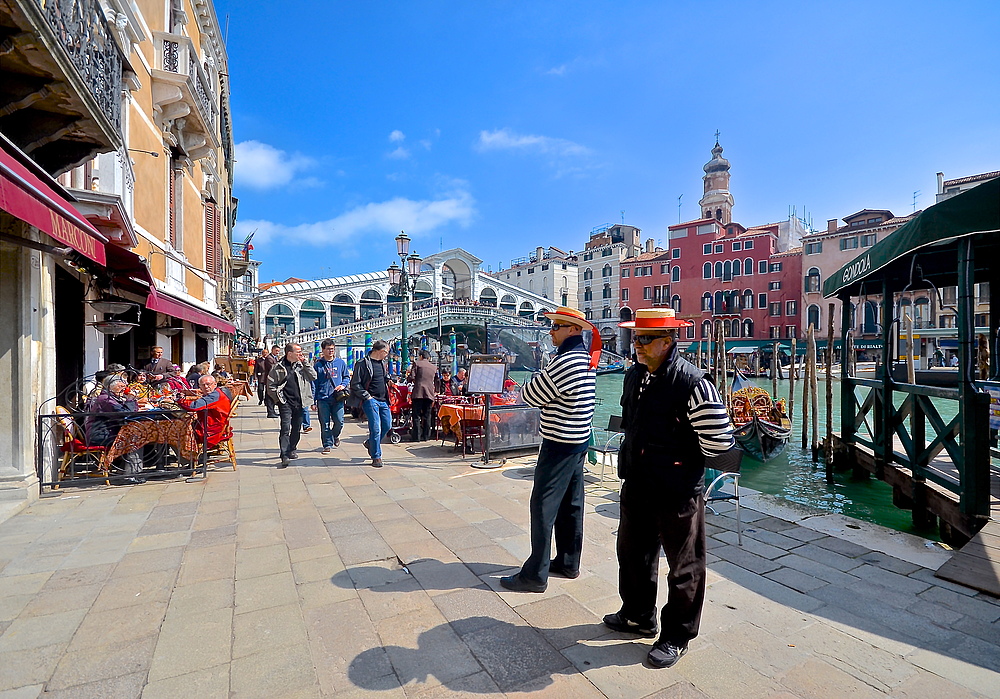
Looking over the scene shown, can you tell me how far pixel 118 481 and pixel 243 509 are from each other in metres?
1.91

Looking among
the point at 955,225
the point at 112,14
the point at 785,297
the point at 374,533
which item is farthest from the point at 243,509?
the point at 785,297

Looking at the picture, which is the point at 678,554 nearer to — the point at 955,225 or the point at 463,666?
the point at 463,666

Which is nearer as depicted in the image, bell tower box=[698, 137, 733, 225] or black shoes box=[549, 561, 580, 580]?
→ black shoes box=[549, 561, 580, 580]

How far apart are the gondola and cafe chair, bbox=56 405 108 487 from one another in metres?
9.56

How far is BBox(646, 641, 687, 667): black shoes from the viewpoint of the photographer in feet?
7.59

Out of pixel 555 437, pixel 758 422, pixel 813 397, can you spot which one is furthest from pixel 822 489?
pixel 555 437

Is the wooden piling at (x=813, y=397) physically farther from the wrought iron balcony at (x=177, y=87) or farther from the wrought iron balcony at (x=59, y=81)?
the wrought iron balcony at (x=177, y=87)

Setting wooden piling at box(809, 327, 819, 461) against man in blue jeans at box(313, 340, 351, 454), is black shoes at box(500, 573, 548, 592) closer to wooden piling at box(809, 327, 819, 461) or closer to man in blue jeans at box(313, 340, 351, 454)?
man in blue jeans at box(313, 340, 351, 454)

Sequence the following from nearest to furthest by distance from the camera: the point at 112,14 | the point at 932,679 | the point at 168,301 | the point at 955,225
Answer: the point at 932,679 < the point at 955,225 < the point at 112,14 < the point at 168,301

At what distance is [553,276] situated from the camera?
209ft

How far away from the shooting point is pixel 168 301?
8172 millimetres

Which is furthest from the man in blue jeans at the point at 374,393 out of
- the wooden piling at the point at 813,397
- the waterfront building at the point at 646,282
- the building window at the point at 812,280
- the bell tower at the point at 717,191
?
the bell tower at the point at 717,191

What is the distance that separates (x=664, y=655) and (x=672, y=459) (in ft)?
2.77

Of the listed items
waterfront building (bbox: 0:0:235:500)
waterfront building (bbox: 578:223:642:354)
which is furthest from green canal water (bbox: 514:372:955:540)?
waterfront building (bbox: 578:223:642:354)
